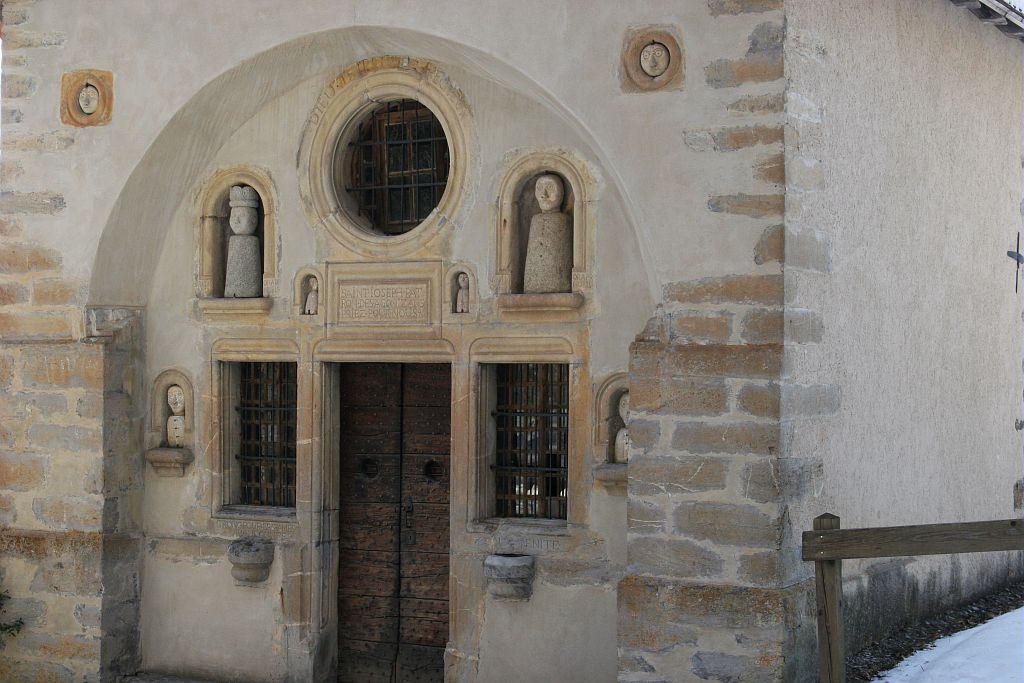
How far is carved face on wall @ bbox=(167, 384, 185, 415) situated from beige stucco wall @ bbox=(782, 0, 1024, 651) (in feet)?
12.9

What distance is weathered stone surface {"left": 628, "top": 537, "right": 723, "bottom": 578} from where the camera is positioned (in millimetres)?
6984

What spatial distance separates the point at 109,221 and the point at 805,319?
4.18m

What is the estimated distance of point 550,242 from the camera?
7883mm

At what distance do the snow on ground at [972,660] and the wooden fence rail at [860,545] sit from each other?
4.43 ft

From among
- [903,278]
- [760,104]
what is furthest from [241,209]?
[903,278]

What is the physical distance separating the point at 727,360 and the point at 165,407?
382cm

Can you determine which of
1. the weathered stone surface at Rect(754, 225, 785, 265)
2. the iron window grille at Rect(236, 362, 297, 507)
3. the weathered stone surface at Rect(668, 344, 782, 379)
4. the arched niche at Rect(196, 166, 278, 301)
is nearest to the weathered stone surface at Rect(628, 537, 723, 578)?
the weathered stone surface at Rect(668, 344, 782, 379)

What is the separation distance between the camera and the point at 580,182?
780 cm

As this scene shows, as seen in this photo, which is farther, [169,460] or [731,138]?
[169,460]

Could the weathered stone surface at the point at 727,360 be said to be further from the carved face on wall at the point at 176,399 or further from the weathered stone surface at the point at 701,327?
the carved face on wall at the point at 176,399

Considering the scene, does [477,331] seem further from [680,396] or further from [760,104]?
[760,104]

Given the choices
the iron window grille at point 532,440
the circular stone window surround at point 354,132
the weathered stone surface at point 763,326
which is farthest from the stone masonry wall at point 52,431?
the weathered stone surface at point 763,326

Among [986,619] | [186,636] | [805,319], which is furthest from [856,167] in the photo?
[186,636]

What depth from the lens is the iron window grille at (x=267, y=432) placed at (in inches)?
348
